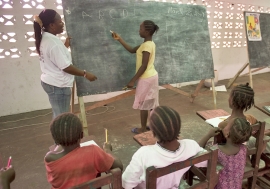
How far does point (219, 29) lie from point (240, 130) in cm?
497

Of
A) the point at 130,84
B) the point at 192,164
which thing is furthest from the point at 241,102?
the point at 130,84

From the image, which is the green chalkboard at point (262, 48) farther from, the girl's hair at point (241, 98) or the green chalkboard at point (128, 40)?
the girl's hair at point (241, 98)

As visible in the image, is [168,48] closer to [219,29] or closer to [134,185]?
[134,185]

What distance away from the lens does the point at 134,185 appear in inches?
49.1

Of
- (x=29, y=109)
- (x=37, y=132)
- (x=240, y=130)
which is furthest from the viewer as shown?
(x=29, y=109)

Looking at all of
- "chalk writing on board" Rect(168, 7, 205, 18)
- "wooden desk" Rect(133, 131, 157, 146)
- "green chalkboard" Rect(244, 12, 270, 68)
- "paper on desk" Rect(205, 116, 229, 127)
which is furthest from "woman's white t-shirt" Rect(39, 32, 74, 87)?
"green chalkboard" Rect(244, 12, 270, 68)

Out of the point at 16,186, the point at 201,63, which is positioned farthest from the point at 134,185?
the point at 201,63

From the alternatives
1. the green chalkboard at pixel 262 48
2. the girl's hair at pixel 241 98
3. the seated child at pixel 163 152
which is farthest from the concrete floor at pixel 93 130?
the girl's hair at pixel 241 98

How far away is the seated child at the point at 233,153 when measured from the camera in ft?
4.55

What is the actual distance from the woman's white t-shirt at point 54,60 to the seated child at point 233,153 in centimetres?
143

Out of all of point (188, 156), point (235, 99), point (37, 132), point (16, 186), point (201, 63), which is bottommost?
point (16, 186)

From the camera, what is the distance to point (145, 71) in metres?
2.82

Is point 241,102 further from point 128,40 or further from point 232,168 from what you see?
point 128,40

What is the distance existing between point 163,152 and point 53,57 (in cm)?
135
